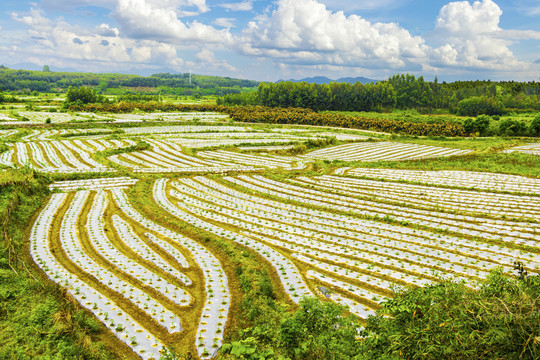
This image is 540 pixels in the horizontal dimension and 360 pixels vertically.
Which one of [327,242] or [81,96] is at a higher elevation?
[81,96]

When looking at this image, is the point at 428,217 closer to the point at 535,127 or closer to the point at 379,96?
the point at 535,127

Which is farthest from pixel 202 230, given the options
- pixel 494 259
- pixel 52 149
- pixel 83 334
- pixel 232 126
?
pixel 232 126

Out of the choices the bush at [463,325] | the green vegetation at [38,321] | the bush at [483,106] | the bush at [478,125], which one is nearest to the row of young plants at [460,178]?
the bush at [463,325]

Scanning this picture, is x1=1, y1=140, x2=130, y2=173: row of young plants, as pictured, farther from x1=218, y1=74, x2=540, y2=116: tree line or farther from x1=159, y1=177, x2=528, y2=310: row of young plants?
x1=218, y1=74, x2=540, y2=116: tree line

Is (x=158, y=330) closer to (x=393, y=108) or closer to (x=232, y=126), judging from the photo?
(x=232, y=126)

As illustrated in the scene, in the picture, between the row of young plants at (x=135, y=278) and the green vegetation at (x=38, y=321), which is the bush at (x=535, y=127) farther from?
the green vegetation at (x=38, y=321)

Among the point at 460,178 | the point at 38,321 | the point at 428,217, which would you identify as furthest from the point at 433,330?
the point at 460,178
